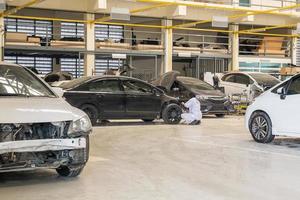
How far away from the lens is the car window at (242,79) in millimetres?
20000

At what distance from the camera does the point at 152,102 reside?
1457 centimetres

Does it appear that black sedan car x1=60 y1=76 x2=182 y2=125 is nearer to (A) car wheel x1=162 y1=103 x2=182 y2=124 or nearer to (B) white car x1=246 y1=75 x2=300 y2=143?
(A) car wheel x1=162 y1=103 x2=182 y2=124

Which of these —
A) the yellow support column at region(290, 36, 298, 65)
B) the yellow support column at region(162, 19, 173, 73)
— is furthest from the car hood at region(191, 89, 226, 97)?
the yellow support column at region(290, 36, 298, 65)

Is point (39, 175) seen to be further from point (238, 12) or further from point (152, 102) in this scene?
point (238, 12)

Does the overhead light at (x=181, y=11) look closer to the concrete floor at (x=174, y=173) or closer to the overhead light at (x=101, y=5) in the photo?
the overhead light at (x=101, y=5)

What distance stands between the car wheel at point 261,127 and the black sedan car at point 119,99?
14.9 ft

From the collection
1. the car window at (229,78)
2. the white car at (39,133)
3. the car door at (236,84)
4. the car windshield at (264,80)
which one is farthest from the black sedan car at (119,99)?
the white car at (39,133)

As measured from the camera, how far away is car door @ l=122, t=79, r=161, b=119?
14203mm

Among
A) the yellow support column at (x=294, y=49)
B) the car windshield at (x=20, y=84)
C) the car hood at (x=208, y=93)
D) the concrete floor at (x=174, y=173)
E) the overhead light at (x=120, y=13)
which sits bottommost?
the concrete floor at (x=174, y=173)

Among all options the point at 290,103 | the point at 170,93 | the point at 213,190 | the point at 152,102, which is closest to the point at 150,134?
the point at 152,102

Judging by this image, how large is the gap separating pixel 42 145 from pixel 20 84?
1.33 meters

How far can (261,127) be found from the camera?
10.2 meters

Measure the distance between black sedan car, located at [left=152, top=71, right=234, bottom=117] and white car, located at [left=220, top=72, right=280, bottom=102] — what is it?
2253 mm

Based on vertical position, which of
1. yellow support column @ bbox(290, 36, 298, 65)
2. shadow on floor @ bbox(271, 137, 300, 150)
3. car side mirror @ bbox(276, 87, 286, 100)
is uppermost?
yellow support column @ bbox(290, 36, 298, 65)
